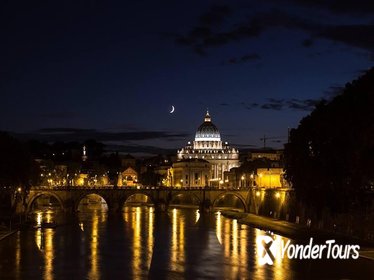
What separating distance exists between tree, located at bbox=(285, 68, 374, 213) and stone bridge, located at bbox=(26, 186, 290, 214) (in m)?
24.4

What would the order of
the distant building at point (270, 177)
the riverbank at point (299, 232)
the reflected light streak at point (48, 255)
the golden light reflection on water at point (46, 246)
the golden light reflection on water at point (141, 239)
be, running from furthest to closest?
the distant building at point (270, 177)
the riverbank at point (299, 232)
the golden light reflection on water at point (141, 239)
the golden light reflection on water at point (46, 246)
the reflected light streak at point (48, 255)

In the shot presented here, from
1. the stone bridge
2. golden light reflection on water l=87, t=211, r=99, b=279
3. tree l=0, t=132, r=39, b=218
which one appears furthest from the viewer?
the stone bridge

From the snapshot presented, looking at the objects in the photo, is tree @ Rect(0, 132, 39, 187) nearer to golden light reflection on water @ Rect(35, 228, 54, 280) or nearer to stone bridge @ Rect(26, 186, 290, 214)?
golden light reflection on water @ Rect(35, 228, 54, 280)

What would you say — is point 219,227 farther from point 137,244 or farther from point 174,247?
point 174,247

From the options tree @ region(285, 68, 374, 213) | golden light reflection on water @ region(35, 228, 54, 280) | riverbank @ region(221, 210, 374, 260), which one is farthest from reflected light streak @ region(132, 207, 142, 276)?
tree @ region(285, 68, 374, 213)

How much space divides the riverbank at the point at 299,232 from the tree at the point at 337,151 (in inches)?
115

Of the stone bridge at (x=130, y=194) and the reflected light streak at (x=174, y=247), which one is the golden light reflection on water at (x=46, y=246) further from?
the stone bridge at (x=130, y=194)

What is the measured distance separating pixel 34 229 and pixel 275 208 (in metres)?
34.8

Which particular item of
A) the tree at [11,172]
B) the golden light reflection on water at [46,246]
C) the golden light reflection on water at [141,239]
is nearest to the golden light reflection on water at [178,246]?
the golden light reflection on water at [141,239]

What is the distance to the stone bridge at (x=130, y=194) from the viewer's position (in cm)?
11588

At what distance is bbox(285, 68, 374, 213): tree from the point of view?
205ft

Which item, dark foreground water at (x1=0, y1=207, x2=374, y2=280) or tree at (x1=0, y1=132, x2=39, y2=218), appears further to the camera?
tree at (x1=0, y1=132, x2=39, y2=218)

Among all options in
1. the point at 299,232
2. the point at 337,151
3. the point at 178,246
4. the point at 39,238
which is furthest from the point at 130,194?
the point at 337,151

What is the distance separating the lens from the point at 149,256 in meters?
61.5
